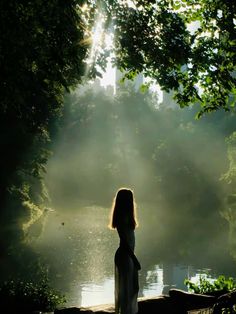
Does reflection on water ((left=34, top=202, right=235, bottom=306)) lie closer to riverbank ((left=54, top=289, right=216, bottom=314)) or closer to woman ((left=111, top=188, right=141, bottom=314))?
riverbank ((left=54, top=289, right=216, bottom=314))

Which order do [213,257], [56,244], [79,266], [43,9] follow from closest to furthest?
1. [43,9]
2. [79,266]
3. [213,257]
4. [56,244]

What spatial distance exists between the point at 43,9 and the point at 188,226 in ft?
128

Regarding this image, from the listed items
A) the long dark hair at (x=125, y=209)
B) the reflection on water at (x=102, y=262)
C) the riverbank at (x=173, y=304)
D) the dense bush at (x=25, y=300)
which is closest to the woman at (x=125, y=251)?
the long dark hair at (x=125, y=209)

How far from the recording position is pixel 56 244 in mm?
30375

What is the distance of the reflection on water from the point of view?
1792 cm

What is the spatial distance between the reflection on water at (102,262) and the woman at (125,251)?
7898 millimetres

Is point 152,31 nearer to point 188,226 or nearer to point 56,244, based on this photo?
point 56,244

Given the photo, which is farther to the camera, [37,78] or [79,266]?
[79,266]

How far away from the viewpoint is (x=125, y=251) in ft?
24.5

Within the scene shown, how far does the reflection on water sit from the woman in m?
7.90

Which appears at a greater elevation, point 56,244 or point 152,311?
point 56,244

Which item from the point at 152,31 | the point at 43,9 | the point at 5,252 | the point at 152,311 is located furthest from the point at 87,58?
the point at 5,252

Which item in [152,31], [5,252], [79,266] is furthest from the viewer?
[5,252]

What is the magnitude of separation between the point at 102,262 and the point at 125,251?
17.8 meters
